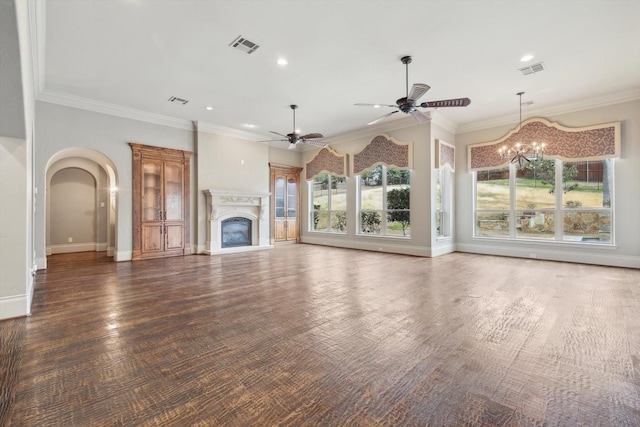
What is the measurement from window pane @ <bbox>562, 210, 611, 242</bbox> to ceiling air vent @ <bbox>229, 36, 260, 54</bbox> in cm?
717

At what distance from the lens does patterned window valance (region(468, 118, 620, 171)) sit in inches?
234

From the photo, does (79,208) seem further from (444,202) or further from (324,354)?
(444,202)

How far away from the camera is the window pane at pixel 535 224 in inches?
267

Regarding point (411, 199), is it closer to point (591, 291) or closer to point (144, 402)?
point (591, 291)

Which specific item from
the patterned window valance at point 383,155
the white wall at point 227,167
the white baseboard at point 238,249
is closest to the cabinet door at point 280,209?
the white wall at point 227,167

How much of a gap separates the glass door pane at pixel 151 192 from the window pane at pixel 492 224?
8076mm

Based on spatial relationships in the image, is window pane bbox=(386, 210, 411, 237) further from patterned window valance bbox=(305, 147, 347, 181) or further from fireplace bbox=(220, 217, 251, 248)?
fireplace bbox=(220, 217, 251, 248)

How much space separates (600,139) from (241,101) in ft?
24.2

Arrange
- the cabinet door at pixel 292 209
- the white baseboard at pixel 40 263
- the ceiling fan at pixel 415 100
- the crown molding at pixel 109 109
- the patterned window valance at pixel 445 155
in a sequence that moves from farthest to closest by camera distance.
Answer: the cabinet door at pixel 292 209 < the patterned window valance at pixel 445 155 < the crown molding at pixel 109 109 < the white baseboard at pixel 40 263 < the ceiling fan at pixel 415 100

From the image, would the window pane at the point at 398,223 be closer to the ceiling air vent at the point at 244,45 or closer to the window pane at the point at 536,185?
the window pane at the point at 536,185

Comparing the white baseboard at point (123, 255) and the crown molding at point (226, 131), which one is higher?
the crown molding at point (226, 131)

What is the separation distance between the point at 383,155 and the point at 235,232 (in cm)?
462

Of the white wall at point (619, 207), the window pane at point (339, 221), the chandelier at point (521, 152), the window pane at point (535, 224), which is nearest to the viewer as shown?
the white wall at point (619, 207)

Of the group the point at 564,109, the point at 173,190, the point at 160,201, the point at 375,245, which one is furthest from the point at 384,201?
the point at 160,201
